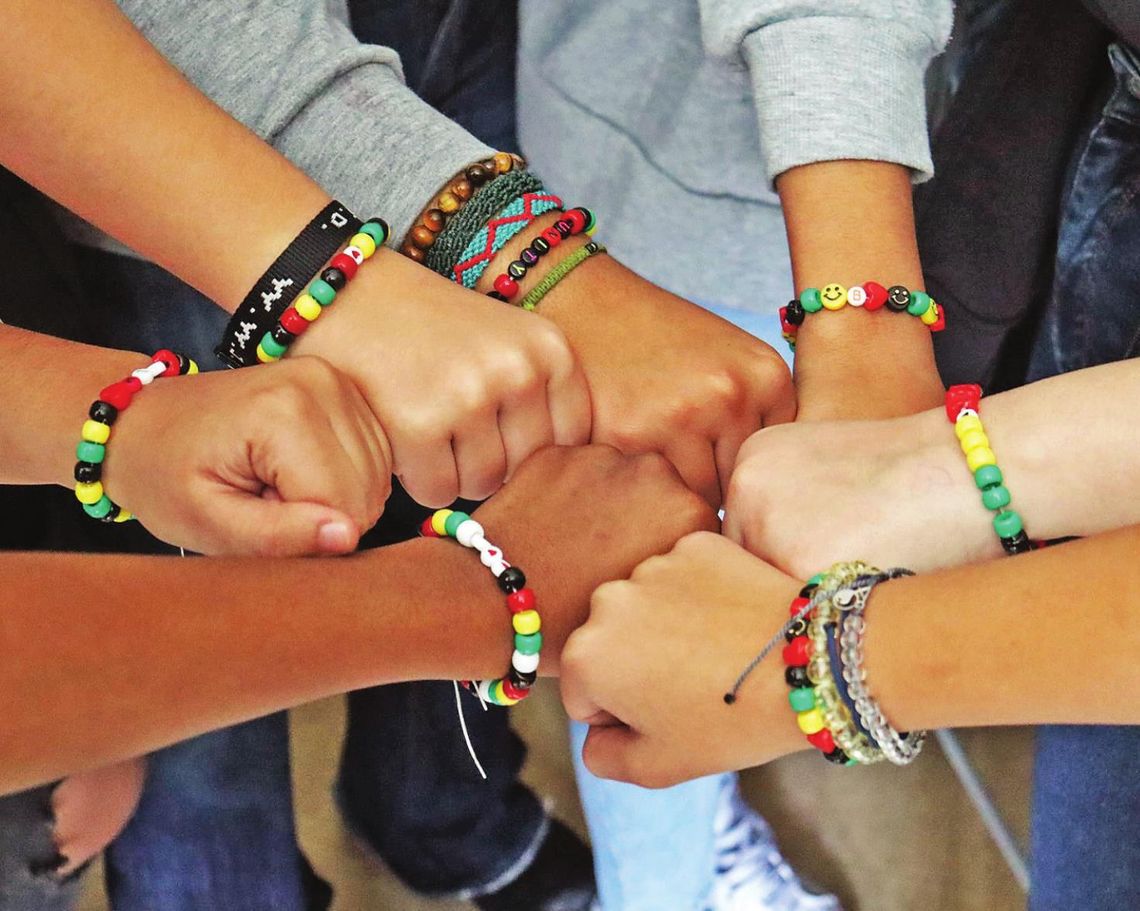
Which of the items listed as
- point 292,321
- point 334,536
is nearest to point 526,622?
point 334,536

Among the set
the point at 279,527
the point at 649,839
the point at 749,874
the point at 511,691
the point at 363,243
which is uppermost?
the point at 363,243

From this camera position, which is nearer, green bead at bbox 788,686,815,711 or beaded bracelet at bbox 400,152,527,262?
green bead at bbox 788,686,815,711

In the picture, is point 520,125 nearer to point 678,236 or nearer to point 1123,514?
point 678,236

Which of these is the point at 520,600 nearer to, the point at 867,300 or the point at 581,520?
the point at 581,520

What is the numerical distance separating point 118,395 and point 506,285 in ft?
0.81

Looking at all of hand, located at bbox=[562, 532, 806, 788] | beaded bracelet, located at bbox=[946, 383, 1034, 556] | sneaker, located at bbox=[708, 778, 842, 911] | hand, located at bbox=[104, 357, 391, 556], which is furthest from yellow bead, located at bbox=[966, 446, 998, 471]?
sneaker, located at bbox=[708, 778, 842, 911]

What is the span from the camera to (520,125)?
93cm

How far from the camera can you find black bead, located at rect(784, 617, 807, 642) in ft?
1.78

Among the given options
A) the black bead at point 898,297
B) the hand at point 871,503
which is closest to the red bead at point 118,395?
the hand at point 871,503

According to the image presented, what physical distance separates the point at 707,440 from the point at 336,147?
0.31m

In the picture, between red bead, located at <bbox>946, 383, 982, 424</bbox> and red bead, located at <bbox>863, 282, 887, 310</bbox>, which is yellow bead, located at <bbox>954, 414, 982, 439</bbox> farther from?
red bead, located at <bbox>863, 282, 887, 310</bbox>

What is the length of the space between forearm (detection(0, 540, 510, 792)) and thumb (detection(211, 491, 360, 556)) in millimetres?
12

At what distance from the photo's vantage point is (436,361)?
61 cm

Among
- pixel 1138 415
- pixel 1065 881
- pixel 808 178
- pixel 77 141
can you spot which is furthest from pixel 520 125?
pixel 1065 881
